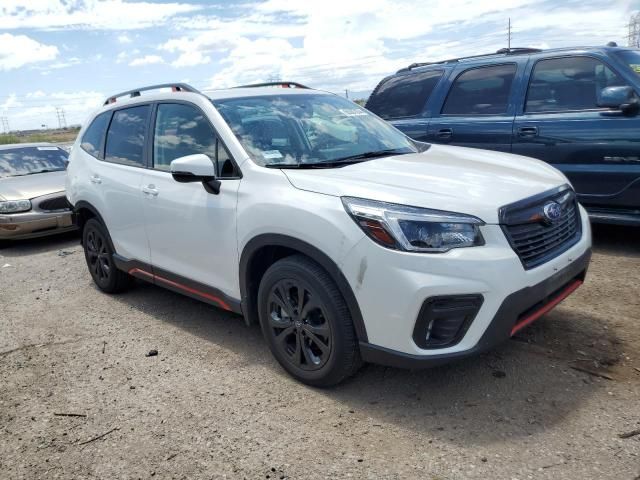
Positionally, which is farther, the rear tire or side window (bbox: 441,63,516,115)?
side window (bbox: 441,63,516,115)

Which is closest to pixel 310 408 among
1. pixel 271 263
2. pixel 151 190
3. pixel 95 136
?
pixel 271 263

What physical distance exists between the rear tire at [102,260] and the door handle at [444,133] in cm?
367

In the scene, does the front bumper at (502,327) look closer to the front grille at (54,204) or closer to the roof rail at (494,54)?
the roof rail at (494,54)

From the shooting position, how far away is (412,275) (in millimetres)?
2689

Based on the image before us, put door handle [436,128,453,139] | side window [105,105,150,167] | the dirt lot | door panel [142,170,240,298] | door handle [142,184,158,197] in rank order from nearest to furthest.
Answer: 1. the dirt lot
2. door panel [142,170,240,298]
3. door handle [142,184,158,197]
4. side window [105,105,150,167]
5. door handle [436,128,453,139]

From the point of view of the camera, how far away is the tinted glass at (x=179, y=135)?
3.84 m

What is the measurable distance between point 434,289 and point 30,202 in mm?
7029

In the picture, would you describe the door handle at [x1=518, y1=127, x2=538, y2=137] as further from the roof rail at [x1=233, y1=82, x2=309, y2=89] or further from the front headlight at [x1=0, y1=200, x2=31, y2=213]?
the front headlight at [x1=0, y1=200, x2=31, y2=213]

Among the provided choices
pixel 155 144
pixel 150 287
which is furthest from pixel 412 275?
pixel 150 287

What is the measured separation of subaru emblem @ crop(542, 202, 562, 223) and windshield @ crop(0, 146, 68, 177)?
826cm

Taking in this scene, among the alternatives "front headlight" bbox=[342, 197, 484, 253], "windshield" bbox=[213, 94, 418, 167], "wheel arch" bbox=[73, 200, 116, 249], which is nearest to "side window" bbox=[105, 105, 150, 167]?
"wheel arch" bbox=[73, 200, 116, 249]

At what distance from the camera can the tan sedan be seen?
780 cm

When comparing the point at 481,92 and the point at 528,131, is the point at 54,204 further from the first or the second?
the point at 528,131

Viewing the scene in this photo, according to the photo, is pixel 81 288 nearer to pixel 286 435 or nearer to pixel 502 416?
pixel 286 435
